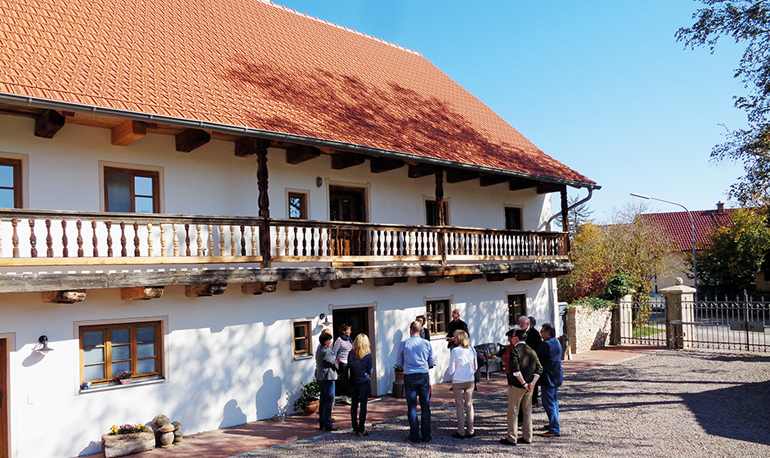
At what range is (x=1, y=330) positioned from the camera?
8594 millimetres

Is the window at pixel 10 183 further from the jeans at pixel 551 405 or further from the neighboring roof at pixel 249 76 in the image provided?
the jeans at pixel 551 405

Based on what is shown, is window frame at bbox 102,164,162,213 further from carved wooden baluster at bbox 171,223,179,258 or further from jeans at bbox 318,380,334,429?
jeans at bbox 318,380,334,429

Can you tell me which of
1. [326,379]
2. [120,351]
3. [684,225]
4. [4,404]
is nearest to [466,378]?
[326,379]

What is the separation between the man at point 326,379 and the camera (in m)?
10.2

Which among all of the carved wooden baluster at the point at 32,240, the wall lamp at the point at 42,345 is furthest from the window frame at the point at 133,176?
the wall lamp at the point at 42,345

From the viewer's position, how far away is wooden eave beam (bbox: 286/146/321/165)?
11695 mm

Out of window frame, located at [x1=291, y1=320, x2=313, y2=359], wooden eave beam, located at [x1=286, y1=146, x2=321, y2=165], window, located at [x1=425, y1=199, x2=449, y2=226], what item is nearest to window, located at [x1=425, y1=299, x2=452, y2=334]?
window, located at [x1=425, y1=199, x2=449, y2=226]

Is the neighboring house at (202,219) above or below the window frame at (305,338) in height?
above

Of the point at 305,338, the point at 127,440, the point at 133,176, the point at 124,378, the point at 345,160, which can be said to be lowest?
the point at 127,440

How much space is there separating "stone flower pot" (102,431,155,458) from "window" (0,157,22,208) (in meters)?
3.85

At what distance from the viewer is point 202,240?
10.4 m

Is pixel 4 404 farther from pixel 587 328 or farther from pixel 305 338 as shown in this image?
pixel 587 328

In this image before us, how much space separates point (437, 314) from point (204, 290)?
6856 mm

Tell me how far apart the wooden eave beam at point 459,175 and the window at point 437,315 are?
320 cm
